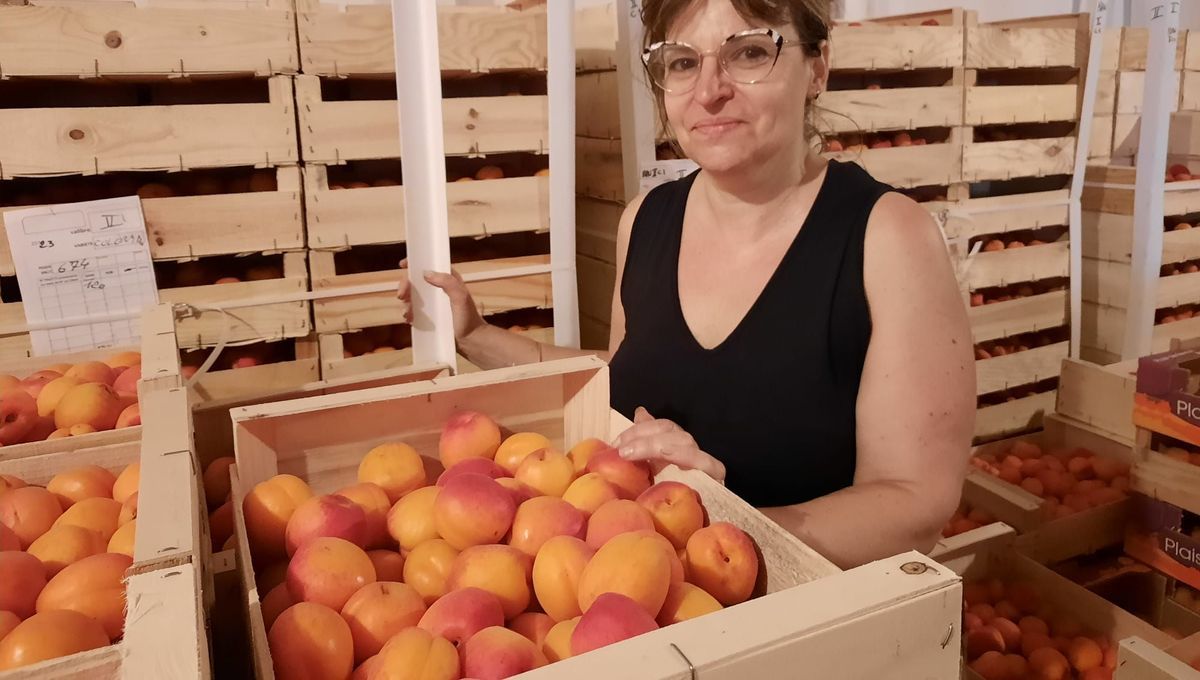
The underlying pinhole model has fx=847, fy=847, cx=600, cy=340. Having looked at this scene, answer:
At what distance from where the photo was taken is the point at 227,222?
2.16 metres

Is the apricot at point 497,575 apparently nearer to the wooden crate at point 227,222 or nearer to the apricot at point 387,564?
the apricot at point 387,564

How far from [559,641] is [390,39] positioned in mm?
1916

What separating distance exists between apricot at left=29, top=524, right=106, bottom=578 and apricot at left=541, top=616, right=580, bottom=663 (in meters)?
0.49

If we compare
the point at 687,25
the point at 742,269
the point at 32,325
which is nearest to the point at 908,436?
the point at 742,269

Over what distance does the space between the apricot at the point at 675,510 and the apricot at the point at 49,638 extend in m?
0.50

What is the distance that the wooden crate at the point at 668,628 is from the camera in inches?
21.6

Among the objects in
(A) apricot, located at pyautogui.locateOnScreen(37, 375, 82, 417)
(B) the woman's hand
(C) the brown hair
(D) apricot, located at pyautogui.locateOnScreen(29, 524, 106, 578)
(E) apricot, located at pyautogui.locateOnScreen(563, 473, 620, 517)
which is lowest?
(D) apricot, located at pyautogui.locateOnScreen(29, 524, 106, 578)

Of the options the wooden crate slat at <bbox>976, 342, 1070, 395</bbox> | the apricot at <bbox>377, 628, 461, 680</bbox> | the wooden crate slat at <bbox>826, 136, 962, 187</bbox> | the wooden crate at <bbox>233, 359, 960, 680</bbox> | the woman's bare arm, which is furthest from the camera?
the wooden crate slat at <bbox>976, 342, 1070, 395</bbox>

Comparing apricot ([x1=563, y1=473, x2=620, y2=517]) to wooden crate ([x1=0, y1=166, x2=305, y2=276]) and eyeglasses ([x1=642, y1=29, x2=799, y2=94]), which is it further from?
wooden crate ([x1=0, y1=166, x2=305, y2=276])

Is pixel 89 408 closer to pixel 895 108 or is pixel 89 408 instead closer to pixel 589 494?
pixel 589 494

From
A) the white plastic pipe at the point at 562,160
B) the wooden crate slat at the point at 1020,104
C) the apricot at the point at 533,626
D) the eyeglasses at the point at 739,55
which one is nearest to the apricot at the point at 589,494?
the apricot at the point at 533,626

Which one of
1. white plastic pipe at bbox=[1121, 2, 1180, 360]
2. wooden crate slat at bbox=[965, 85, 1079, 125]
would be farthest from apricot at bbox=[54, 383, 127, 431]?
white plastic pipe at bbox=[1121, 2, 1180, 360]

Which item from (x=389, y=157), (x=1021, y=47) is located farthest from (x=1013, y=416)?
(x=389, y=157)

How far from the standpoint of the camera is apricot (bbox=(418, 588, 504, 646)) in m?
0.71
